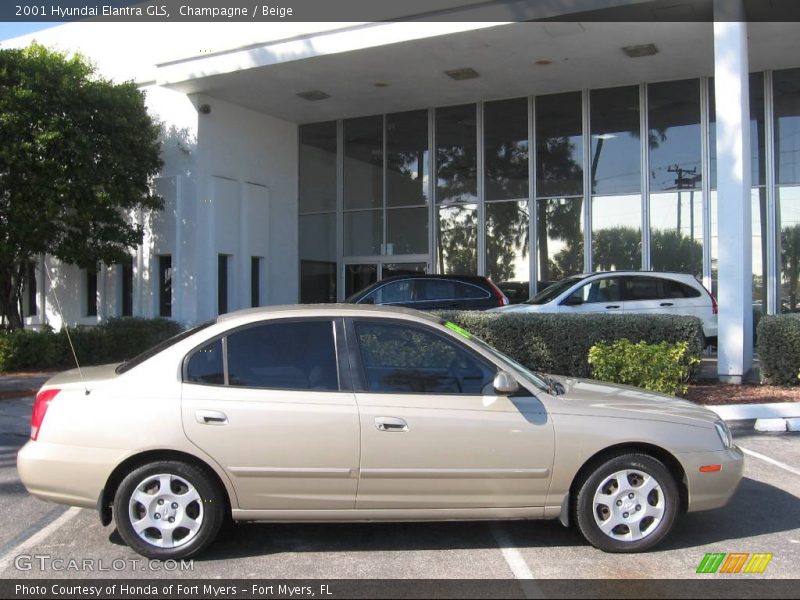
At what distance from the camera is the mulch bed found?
31.5 feet

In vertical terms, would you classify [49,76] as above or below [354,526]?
above

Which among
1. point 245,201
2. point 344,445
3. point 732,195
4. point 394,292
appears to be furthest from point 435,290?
point 344,445

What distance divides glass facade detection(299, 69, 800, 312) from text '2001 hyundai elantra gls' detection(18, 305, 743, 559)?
39.7 ft

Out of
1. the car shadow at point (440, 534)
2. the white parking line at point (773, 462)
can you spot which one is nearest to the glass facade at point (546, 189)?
Answer: the white parking line at point (773, 462)

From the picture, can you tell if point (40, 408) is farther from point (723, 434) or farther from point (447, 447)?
point (723, 434)

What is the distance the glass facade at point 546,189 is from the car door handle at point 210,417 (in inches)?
525

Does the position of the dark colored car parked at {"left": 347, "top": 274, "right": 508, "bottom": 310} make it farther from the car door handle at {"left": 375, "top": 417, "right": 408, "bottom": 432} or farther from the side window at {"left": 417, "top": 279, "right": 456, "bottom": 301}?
the car door handle at {"left": 375, "top": 417, "right": 408, "bottom": 432}

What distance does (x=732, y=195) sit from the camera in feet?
37.5

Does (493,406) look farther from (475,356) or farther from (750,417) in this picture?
(750,417)

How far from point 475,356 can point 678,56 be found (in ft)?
40.0

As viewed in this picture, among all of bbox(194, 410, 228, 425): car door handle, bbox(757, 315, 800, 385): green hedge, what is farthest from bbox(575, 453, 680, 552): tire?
bbox(757, 315, 800, 385): green hedge

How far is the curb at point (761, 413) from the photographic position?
840cm

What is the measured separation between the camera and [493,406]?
4539 mm

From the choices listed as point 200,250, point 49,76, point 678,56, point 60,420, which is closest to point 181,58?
point 49,76
